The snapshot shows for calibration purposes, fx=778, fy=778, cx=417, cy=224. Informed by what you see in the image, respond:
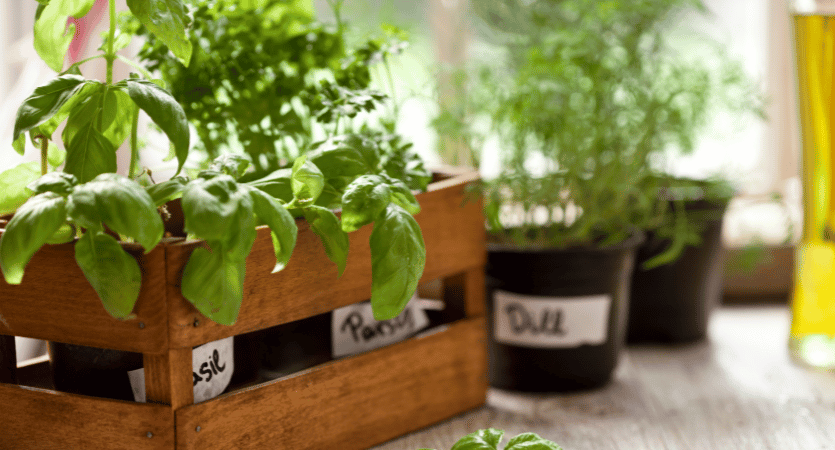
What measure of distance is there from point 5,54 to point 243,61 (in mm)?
465

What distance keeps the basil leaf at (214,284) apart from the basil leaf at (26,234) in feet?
0.31

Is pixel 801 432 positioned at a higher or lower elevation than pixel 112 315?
lower

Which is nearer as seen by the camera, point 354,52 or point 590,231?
point 354,52

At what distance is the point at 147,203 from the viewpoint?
0.50 meters

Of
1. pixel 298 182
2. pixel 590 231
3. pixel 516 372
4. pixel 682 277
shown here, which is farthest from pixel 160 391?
pixel 682 277

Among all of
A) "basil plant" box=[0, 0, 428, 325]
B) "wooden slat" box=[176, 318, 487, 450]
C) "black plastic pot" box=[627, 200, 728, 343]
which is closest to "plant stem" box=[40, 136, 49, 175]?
"basil plant" box=[0, 0, 428, 325]

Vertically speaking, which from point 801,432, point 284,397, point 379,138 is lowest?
point 801,432

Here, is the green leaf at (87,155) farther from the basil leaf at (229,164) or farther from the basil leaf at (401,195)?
the basil leaf at (401,195)

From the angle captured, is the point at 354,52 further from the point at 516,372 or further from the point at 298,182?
the point at 516,372

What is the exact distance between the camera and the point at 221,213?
0.51m

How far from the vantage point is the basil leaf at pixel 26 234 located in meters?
0.49

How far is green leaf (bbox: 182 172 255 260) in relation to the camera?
0.50 m

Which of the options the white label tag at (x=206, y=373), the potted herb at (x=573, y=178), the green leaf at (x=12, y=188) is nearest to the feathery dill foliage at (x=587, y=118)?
the potted herb at (x=573, y=178)

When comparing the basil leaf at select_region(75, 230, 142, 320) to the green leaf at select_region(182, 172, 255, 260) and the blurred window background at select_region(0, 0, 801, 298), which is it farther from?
the blurred window background at select_region(0, 0, 801, 298)
